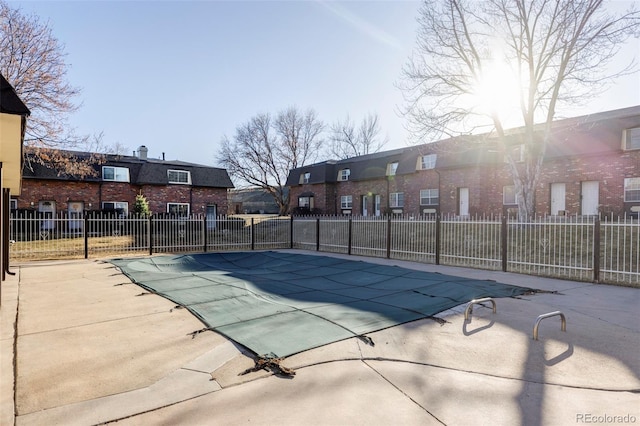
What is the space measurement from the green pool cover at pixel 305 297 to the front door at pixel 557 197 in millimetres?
15407

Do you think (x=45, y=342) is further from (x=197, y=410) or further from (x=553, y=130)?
(x=553, y=130)

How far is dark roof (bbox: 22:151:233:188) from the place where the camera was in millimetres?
21938

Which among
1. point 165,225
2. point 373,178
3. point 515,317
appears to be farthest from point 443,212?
point 515,317

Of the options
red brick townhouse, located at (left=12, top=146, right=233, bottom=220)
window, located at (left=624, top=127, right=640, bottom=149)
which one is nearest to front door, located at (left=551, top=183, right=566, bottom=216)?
window, located at (left=624, top=127, right=640, bottom=149)

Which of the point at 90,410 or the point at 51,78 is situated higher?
the point at 51,78

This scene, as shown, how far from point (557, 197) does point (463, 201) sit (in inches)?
212

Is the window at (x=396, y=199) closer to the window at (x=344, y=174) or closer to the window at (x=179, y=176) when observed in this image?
the window at (x=344, y=174)

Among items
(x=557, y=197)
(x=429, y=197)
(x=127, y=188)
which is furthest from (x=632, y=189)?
(x=127, y=188)

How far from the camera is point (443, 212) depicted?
2436cm

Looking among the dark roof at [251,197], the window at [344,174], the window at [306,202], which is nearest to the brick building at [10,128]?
the window at [344,174]

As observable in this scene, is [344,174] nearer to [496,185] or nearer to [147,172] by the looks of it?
[496,185]

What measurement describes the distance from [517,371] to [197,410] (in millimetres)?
2987

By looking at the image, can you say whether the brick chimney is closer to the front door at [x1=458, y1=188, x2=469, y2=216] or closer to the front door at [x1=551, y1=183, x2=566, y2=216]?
the front door at [x1=458, y1=188, x2=469, y2=216]

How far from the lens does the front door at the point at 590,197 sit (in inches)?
713
